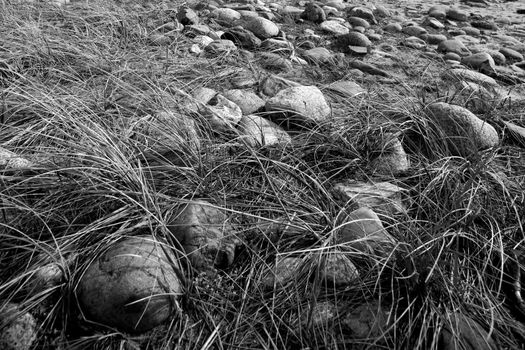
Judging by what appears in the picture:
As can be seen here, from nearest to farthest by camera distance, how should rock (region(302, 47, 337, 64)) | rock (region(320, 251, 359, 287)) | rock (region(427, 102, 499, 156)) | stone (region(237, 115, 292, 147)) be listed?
rock (region(320, 251, 359, 287))
stone (region(237, 115, 292, 147))
rock (region(427, 102, 499, 156))
rock (region(302, 47, 337, 64))

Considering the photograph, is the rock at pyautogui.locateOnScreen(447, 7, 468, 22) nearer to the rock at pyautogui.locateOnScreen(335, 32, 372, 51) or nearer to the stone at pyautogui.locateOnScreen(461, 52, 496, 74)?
the stone at pyautogui.locateOnScreen(461, 52, 496, 74)

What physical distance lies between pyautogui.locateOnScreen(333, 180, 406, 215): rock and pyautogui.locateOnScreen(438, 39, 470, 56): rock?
8.00ft

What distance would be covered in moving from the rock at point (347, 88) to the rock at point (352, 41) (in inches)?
39.8

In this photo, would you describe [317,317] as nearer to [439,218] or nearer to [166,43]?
[439,218]

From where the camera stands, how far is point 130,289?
1525mm

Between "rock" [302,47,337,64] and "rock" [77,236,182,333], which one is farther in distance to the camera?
"rock" [302,47,337,64]

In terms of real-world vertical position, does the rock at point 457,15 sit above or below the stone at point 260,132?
below

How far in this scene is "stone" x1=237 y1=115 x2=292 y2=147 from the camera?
2.25m

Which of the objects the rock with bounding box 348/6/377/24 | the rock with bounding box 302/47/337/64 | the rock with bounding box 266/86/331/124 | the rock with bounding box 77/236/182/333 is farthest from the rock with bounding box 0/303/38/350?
the rock with bounding box 348/6/377/24

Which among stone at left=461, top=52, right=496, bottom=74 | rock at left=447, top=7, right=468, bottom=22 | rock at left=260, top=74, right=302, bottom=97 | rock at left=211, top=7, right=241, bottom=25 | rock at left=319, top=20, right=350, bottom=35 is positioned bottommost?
rock at left=447, top=7, right=468, bottom=22

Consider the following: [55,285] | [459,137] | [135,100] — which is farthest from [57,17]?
[459,137]

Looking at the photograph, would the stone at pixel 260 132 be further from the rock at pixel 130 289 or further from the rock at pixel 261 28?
the rock at pixel 261 28

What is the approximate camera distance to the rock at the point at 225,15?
4.12 m

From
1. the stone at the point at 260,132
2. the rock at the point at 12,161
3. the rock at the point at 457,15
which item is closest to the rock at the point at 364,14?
the rock at the point at 457,15
